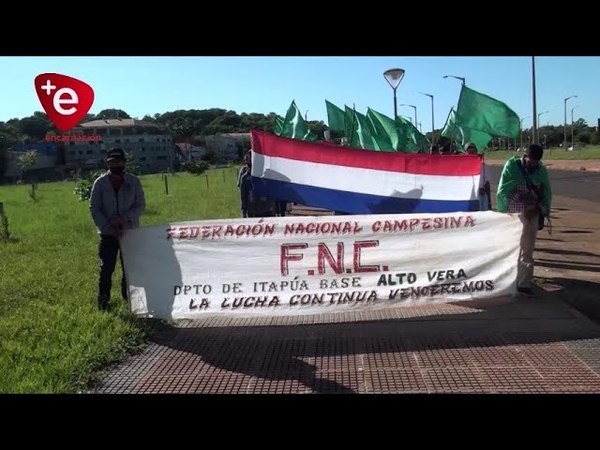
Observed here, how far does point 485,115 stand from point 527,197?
8.74ft

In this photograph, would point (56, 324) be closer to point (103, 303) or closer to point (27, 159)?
point (103, 303)

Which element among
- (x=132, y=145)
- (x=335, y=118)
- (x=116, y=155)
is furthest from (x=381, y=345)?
(x=132, y=145)

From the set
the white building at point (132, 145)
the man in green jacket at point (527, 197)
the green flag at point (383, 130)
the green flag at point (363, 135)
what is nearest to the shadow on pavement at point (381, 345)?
the man in green jacket at point (527, 197)

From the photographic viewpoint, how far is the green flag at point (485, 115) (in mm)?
8414

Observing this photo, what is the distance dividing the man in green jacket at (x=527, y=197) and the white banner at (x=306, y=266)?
663 mm

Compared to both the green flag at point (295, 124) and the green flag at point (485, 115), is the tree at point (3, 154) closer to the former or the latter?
the green flag at point (295, 124)

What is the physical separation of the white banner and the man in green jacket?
26.1 inches

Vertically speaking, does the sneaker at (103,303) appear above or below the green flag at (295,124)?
below

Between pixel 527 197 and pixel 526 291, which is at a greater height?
pixel 527 197

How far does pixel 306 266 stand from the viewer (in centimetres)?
562

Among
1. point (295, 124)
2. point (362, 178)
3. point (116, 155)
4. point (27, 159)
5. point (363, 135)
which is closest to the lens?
point (116, 155)

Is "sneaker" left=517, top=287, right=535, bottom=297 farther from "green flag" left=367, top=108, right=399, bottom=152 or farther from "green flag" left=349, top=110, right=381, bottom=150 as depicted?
"green flag" left=349, top=110, right=381, bottom=150

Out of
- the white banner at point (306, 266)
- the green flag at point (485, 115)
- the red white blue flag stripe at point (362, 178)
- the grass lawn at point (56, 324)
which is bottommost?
the grass lawn at point (56, 324)
